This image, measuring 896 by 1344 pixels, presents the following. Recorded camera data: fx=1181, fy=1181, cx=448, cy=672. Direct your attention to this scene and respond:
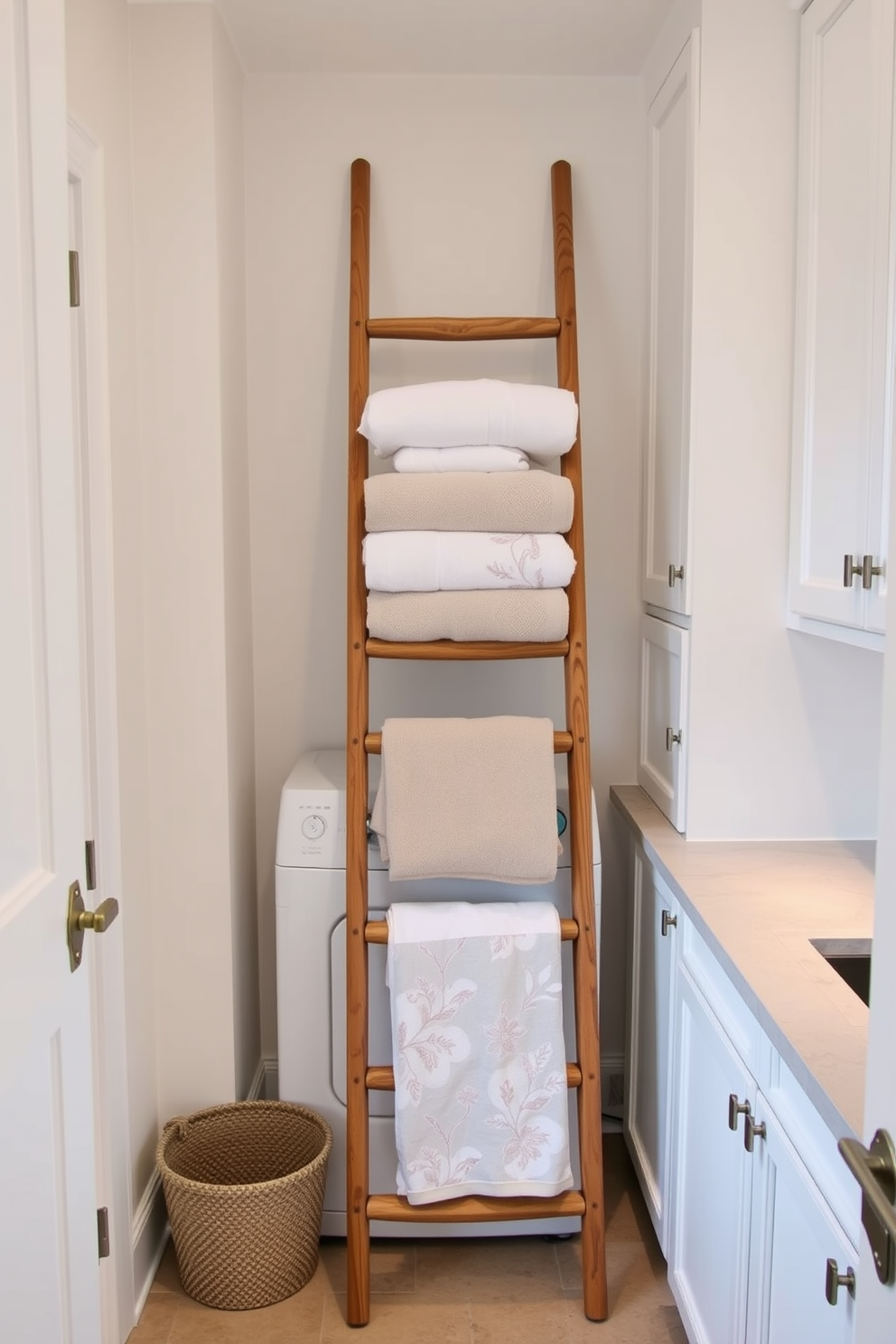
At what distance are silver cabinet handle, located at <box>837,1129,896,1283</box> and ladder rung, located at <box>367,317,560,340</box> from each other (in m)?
1.73

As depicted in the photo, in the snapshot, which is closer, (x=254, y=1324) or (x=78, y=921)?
(x=78, y=921)

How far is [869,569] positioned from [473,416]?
772mm

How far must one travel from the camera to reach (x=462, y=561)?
2.07m

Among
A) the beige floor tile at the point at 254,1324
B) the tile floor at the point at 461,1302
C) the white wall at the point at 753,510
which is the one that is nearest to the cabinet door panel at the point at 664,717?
the white wall at the point at 753,510

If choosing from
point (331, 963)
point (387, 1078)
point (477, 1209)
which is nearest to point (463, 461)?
point (331, 963)

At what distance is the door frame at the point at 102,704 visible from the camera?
73.1 inches

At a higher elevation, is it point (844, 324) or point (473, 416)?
point (844, 324)

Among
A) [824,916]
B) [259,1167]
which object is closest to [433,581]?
[824,916]

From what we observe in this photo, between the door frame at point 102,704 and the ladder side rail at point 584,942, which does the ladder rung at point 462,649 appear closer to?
the ladder side rail at point 584,942

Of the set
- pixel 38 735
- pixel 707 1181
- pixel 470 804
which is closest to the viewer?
pixel 38 735

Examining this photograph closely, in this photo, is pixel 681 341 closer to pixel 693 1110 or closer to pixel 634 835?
pixel 634 835

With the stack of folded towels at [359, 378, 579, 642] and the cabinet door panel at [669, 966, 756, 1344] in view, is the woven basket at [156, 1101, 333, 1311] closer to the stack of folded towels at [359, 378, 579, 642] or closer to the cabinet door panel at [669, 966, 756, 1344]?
the cabinet door panel at [669, 966, 756, 1344]

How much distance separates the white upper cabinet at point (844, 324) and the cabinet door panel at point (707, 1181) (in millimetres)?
644

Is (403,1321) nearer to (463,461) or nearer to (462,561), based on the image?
(462,561)
